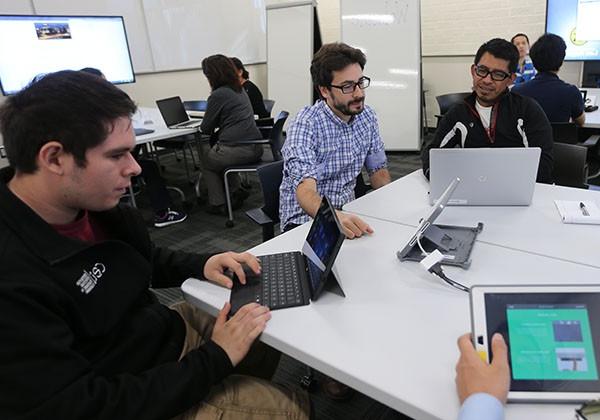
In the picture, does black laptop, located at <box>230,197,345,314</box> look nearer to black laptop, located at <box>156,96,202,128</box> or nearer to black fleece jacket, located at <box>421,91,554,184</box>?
black fleece jacket, located at <box>421,91,554,184</box>

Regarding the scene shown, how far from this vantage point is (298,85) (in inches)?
235

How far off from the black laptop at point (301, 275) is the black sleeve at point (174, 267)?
15cm

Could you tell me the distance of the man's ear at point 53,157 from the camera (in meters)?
0.81

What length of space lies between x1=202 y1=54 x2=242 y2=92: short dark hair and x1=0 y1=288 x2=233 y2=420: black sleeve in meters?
3.00

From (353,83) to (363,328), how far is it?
1227 mm

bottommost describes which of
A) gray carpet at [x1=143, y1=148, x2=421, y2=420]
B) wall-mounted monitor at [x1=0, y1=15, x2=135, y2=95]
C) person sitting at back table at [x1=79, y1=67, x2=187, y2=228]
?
gray carpet at [x1=143, y1=148, x2=421, y2=420]

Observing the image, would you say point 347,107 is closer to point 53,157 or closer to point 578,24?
point 53,157

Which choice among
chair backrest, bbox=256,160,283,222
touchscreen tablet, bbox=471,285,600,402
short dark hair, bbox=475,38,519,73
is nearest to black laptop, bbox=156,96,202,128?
chair backrest, bbox=256,160,283,222

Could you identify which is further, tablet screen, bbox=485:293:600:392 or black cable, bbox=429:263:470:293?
black cable, bbox=429:263:470:293

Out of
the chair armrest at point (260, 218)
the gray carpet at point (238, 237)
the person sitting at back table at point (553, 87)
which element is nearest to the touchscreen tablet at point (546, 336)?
the gray carpet at point (238, 237)

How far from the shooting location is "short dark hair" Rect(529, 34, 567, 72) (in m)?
2.73

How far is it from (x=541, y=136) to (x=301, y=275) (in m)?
1.44

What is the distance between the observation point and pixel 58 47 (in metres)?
3.39

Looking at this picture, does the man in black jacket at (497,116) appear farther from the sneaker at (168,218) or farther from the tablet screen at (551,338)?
the sneaker at (168,218)
